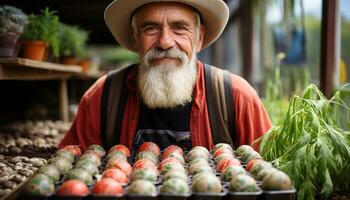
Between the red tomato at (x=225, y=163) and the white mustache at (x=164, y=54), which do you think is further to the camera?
the white mustache at (x=164, y=54)

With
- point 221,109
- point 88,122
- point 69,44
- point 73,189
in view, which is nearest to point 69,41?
point 69,44

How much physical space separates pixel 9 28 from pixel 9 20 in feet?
0.19

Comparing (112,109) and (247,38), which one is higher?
(247,38)

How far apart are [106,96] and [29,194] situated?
4.78 ft

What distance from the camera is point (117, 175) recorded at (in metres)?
1.75

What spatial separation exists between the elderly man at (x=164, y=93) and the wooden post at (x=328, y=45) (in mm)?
769

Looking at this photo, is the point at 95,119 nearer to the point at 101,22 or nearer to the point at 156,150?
the point at 156,150

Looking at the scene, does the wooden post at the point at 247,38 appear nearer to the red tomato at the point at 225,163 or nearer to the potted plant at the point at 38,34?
the potted plant at the point at 38,34

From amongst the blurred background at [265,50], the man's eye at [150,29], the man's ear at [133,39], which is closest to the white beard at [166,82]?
the man's eye at [150,29]

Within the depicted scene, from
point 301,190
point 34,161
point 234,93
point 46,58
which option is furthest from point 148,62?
point 46,58

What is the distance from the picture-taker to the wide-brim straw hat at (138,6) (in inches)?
112

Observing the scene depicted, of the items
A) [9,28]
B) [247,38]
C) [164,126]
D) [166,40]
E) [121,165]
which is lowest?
[164,126]

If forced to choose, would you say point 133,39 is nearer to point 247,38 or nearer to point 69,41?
point 69,41

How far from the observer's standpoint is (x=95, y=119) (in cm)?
304
